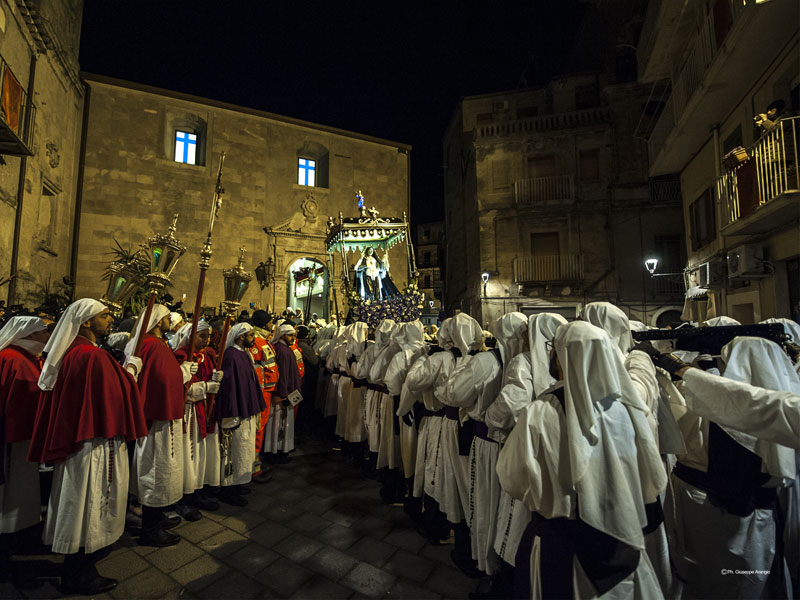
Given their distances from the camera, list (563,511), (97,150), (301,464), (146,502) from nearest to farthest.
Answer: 1. (563,511)
2. (146,502)
3. (301,464)
4. (97,150)

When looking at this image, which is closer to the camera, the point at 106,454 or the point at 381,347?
the point at 106,454

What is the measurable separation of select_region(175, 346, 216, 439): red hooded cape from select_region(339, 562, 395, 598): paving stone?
250 centimetres

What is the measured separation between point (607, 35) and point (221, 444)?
24573mm

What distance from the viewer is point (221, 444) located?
15.5 feet

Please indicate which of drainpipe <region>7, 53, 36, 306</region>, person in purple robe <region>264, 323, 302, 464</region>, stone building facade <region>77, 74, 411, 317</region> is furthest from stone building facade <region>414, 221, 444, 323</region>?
person in purple robe <region>264, 323, 302, 464</region>

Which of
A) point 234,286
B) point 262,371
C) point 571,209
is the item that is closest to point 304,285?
point 262,371

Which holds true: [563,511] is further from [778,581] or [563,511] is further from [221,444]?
[221,444]

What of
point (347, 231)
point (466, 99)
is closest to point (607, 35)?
point (466, 99)

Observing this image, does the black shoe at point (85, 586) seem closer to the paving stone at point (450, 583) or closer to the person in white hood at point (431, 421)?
the paving stone at point (450, 583)

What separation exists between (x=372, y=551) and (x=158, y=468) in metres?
2.29

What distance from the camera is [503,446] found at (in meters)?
2.46

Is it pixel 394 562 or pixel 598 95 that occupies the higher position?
pixel 598 95

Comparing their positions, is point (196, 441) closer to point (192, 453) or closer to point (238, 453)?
point (192, 453)

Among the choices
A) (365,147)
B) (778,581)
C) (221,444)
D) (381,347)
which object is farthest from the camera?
(365,147)
